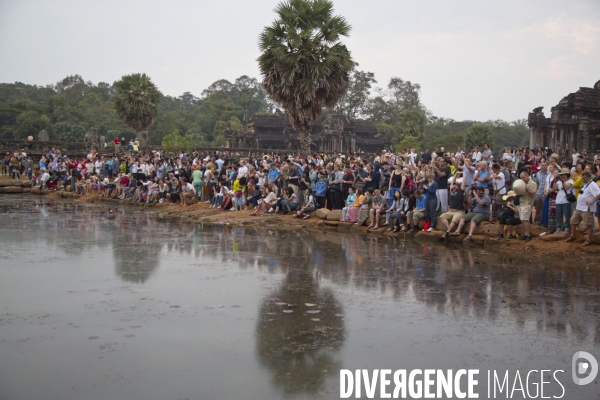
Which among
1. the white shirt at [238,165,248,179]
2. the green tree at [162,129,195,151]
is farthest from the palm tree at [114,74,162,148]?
the white shirt at [238,165,248,179]

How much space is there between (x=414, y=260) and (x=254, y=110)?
321 feet

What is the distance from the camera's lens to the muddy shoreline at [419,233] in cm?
1309

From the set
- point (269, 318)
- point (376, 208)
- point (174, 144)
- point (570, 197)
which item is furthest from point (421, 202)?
point (174, 144)

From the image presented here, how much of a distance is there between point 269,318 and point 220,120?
81602 millimetres

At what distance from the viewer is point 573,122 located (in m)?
34.9

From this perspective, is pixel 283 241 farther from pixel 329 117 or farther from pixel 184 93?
pixel 184 93

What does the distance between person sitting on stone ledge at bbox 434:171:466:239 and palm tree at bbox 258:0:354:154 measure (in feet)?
36.2

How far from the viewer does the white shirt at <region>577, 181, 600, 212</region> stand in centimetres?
1280

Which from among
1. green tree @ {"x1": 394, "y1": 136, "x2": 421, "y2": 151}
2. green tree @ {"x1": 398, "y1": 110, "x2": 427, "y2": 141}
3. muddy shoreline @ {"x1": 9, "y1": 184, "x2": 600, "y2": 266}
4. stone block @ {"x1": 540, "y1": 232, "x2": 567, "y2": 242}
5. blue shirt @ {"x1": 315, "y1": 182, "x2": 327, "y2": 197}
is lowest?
muddy shoreline @ {"x1": 9, "y1": 184, "x2": 600, "y2": 266}

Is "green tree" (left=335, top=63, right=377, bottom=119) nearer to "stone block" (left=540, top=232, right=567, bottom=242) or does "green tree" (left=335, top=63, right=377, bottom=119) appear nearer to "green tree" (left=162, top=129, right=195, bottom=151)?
"green tree" (left=162, top=129, right=195, bottom=151)

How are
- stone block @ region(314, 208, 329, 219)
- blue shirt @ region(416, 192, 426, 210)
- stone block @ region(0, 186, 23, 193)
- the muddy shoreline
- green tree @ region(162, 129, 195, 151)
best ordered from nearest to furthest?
the muddy shoreline < blue shirt @ region(416, 192, 426, 210) < stone block @ region(314, 208, 329, 219) < stone block @ region(0, 186, 23, 193) < green tree @ region(162, 129, 195, 151)

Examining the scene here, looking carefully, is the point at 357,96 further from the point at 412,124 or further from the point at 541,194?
the point at 541,194

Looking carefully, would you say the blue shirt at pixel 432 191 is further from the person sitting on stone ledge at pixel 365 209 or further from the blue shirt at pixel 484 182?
the person sitting on stone ledge at pixel 365 209

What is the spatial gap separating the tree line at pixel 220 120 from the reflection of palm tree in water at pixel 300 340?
1911 inches
